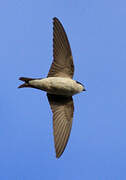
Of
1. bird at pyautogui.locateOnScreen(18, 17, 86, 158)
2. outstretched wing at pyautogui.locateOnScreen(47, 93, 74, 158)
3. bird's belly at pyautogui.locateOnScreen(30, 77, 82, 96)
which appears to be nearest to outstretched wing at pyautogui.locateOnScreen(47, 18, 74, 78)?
bird at pyautogui.locateOnScreen(18, 17, 86, 158)

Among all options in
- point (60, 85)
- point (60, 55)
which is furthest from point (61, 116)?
point (60, 55)

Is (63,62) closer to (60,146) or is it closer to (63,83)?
(63,83)

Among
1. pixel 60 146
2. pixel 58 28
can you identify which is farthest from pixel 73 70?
pixel 60 146

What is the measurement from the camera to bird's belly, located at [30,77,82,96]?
7723 millimetres

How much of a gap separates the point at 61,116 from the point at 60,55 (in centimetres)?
98

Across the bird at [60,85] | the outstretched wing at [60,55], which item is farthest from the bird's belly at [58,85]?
the outstretched wing at [60,55]

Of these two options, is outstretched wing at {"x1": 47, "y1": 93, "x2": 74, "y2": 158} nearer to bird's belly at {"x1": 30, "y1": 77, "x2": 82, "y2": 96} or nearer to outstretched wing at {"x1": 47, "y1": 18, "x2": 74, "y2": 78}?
bird's belly at {"x1": 30, "y1": 77, "x2": 82, "y2": 96}

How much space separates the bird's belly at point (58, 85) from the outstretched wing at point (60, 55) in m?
0.15

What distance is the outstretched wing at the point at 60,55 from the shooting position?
7793mm

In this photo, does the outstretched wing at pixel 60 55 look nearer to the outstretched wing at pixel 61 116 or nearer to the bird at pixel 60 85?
the bird at pixel 60 85

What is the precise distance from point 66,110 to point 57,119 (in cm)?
24

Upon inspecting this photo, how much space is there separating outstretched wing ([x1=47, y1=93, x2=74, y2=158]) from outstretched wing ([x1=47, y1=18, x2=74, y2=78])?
404 millimetres

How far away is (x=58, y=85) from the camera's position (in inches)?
307

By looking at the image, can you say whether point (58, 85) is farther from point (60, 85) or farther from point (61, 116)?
point (61, 116)
